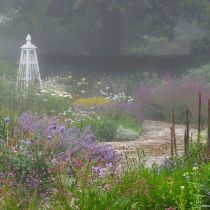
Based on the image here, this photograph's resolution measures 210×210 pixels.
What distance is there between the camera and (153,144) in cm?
962

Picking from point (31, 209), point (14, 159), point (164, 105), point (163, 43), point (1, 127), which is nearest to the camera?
point (31, 209)

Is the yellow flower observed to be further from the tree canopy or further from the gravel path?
the tree canopy

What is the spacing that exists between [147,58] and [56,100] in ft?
32.5

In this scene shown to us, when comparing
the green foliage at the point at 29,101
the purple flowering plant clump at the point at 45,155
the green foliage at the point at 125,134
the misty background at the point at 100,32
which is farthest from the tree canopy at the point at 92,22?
the purple flowering plant clump at the point at 45,155

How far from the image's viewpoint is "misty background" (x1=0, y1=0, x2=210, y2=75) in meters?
21.2

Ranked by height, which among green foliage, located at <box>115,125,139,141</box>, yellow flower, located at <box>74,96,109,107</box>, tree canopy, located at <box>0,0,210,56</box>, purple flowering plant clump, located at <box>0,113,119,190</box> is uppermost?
tree canopy, located at <box>0,0,210,56</box>

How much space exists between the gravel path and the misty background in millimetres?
8375

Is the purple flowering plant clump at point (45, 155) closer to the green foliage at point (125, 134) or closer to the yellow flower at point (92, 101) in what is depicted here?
the green foliage at point (125, 134)

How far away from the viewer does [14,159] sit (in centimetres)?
555

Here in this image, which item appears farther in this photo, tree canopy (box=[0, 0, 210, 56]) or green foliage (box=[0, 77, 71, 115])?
tree canopy (box=[0, 0, 210, 56])

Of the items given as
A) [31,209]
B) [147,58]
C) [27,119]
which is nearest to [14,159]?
[31,209]

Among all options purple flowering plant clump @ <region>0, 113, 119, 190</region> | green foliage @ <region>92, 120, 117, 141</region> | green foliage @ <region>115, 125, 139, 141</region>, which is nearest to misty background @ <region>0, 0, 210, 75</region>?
green foliage @ <region>115, 125, 139, 141</region>

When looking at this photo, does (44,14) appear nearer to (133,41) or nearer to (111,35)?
(111,35)

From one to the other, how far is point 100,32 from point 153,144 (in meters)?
13.7
